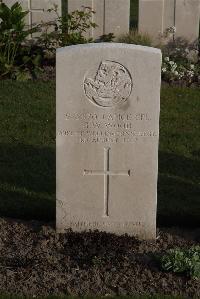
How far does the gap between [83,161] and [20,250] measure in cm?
89

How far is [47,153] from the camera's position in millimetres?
8203

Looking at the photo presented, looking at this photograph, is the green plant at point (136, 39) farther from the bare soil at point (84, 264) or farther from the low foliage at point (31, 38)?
the bare soil at point (84, 264)

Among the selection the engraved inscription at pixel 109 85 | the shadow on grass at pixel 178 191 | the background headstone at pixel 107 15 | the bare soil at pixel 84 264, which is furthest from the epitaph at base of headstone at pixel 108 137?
the background headstone at pixel 107 15

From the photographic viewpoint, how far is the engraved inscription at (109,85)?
589 cm

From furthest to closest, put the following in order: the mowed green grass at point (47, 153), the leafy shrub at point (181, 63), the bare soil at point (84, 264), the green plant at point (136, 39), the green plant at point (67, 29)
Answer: the green plant at point (136, 39) → the green plant at point (67, 29) → the leafy shrub at point (181, 63) → the mowed green grass at point (47, 153) → the bare soil at point (84, 264)

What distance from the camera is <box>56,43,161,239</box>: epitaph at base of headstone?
Result: 5875 millimetres

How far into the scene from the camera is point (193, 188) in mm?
7426

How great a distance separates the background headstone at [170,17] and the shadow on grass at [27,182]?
389cm

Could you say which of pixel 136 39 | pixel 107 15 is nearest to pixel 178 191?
pixel 136 39

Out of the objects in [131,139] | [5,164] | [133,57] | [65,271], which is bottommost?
[65,271]

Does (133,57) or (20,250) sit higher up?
(133,57)

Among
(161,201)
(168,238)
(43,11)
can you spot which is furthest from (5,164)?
(43,11)

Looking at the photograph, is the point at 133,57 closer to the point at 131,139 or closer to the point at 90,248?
the point at 131,139

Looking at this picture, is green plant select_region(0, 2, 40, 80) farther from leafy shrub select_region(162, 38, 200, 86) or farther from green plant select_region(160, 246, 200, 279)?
green plant select_region(160, 246, 200, 279)
